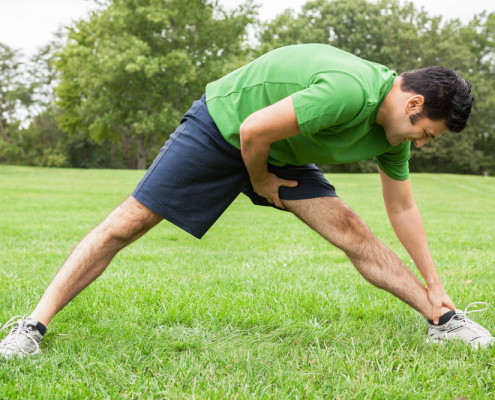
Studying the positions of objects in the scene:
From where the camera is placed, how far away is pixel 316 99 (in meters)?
2.19

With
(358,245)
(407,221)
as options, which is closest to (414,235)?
(407,221)

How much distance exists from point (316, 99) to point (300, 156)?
2.11ft

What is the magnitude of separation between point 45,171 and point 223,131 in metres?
26.5

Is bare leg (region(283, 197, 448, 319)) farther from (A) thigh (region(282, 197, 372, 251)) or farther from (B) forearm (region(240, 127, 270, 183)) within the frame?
(B) forearm (region(240, 127, 270, 183))

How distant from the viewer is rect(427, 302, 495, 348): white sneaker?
2828 millimetres

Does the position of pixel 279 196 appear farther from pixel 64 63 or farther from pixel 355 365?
pixel 64 63

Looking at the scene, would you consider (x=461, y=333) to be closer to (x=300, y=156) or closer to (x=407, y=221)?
(x=407, y=221)

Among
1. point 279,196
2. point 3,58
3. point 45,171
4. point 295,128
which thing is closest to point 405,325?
point 279,196

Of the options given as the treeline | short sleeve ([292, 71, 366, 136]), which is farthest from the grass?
the treeline

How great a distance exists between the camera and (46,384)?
2307 millimetres

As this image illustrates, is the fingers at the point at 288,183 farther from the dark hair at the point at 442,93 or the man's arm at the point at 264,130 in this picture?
the dark hair at the point at 442,93

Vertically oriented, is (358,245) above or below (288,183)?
below

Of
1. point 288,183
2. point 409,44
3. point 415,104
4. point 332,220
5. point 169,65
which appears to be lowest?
point 332,220

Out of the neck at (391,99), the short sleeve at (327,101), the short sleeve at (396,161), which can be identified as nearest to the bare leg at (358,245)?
the short sleeve at (396,161)
